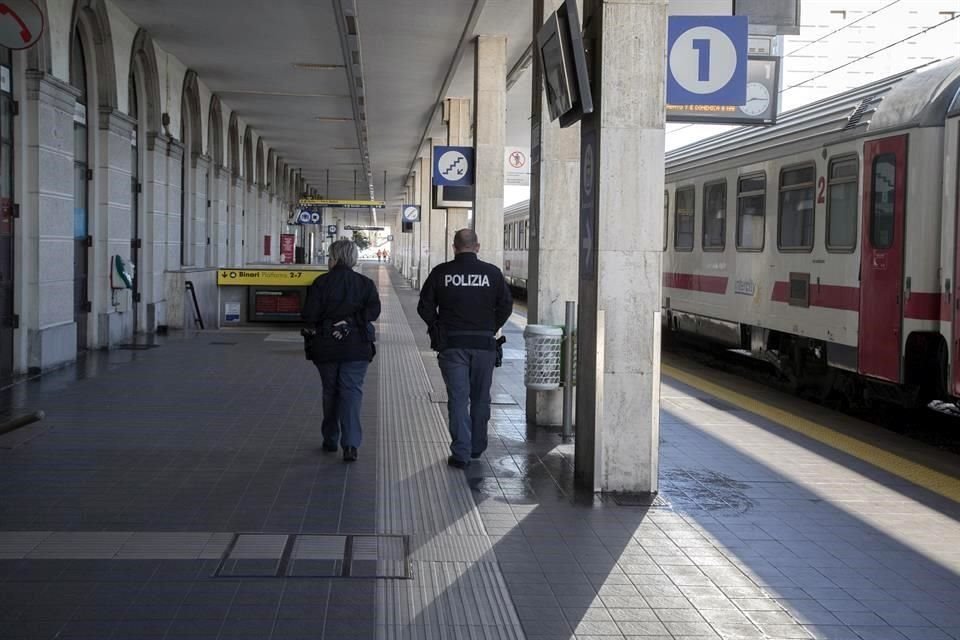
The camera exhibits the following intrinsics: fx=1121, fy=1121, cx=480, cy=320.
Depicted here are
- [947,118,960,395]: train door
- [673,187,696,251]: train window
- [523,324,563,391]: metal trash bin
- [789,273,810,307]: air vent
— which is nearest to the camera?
[947,118,960,395]: train door

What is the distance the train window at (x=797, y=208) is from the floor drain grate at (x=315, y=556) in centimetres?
781

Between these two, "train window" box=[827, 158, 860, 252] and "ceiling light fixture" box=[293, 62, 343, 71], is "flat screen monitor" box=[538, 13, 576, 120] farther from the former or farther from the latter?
"ceiling light fixture" box=[293, 62, 343, 71]

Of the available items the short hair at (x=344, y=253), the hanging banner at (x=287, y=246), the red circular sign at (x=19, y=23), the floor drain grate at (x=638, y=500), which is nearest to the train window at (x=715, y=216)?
the short hair at (x=344, y=253)

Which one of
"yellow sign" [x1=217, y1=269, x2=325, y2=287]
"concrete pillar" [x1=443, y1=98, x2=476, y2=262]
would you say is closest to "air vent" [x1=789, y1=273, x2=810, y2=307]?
"yellow sign" [x1=217, y1=269, x2=325, y2=287]

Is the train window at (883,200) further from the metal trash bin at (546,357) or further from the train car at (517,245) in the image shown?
the train car at (517,245)

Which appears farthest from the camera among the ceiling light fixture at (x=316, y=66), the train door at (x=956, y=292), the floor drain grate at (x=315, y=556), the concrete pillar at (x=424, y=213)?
the concrete pillar at (x=424, y=213)

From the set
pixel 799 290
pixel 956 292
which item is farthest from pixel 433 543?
pixel 799 290

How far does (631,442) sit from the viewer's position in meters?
7.47

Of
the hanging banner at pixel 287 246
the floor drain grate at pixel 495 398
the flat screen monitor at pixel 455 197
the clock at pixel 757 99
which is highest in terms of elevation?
the clock at pixel 757 99

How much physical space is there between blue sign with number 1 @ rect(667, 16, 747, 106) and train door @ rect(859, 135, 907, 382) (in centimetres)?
145

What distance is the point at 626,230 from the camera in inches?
291

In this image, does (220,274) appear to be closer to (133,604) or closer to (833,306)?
(833,306)

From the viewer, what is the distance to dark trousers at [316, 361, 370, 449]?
841cm

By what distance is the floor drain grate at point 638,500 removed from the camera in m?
7.27
